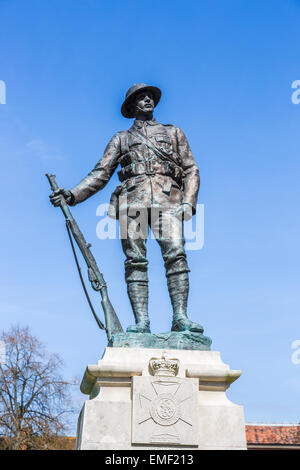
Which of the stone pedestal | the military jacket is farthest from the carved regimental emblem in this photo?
the military jacket

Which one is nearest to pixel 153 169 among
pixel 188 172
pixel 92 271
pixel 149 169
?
pixel 149 169

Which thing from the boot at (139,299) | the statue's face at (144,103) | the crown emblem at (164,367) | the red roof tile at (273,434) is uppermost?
the red roof tile at (273,434)

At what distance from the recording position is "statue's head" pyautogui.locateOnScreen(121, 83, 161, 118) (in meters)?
7.46

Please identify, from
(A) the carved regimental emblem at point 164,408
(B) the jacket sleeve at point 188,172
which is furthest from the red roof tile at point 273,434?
(A) the carved regimental emblem at point 164,408

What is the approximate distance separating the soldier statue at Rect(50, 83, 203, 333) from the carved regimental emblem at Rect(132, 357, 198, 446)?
704 millimetres

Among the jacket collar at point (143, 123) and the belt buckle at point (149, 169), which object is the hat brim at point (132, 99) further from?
the belt buckle at point (149, 169)

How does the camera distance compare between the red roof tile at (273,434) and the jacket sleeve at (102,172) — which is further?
the red roof tile at (273,434)

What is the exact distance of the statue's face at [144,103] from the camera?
7477 millimetres

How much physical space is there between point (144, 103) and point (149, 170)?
1.04 meters

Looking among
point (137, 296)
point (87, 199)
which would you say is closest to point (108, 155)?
point (87, 199)

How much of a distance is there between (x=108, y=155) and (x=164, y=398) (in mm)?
3146

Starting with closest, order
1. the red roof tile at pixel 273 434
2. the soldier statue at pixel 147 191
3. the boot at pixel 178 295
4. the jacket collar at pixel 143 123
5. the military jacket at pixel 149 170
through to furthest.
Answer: the boot at pixel 178 295, the soldier statue at pixel 147 191, the military jacket at pixel 149 170, the jacket collar at pixel 143 123, the red roof tile at pixel 273 434

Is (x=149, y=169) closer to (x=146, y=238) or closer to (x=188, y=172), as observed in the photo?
(x=188, y=172)
